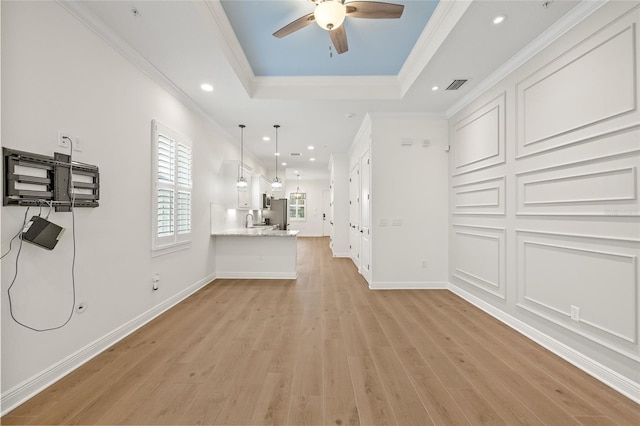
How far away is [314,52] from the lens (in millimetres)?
3236

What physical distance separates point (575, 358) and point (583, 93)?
227 centimetres

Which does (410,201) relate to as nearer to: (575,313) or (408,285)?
(408,285)

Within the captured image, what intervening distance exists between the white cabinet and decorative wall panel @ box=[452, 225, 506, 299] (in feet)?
14.6

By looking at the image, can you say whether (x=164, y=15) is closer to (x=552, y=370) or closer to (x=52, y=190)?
(x=52, y=190)

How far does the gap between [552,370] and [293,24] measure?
367cm

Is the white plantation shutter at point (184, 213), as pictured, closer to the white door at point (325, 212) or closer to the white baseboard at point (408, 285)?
the white baseboard at point (408, 285)

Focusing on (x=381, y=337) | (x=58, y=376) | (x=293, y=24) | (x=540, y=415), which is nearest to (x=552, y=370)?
(x=540, y=415)

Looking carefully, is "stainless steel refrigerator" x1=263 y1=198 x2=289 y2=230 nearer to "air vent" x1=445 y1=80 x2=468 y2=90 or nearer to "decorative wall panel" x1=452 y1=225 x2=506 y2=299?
"decorative wall panel" x1=452 y1=225 x2=506 y2=299

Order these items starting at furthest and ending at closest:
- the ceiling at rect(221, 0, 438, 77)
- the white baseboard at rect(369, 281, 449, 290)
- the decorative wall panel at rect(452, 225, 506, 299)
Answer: the white baseboard at rect(369, 281, 449, 290)
the decorative wall panel at rect(452, 225, 506, 299)
the ceiling at rect(221, 0, 438, 77)

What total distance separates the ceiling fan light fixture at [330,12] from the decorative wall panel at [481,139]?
2339 mm

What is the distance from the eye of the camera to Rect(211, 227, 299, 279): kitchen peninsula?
5.09 m

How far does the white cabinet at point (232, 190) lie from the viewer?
5.48 m

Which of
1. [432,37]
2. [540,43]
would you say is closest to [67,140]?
[432,37]

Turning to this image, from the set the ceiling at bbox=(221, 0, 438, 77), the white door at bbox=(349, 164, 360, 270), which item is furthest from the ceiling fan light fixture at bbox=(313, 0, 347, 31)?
the white door at bbox=(349, 164, 360, 270)
